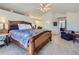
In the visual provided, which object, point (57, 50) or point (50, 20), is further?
point (50, 20)

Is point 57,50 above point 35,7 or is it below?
below

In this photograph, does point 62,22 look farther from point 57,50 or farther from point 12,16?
point 12,16

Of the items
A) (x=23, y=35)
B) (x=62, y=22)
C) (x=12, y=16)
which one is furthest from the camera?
(x=23, y=35)

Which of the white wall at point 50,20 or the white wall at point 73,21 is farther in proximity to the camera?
the white wall at point 50,20

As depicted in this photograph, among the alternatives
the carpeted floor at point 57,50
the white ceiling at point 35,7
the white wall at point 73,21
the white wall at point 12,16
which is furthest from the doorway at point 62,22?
the white wall at point 12,16

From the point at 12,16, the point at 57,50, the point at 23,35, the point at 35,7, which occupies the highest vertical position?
the point at 35,7

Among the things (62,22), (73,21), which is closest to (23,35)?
(62,22)

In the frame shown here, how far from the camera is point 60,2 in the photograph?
2.55m

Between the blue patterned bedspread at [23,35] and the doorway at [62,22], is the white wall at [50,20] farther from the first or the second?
the blue patterned bedspread at [23,35]

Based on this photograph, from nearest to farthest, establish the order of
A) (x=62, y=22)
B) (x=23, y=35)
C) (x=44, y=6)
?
(x=44, y=6) → (x=62, y=22) → (x=23, y=35)

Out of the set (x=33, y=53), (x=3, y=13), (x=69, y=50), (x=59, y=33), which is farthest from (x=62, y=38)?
(x=3, y=13)

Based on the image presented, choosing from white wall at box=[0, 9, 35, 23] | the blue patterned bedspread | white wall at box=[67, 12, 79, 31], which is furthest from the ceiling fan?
the blue patterned bedspread

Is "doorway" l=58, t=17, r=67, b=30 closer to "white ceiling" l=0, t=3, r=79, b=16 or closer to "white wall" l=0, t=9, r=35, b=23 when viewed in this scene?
"white ceiling" l=0, t=3, r=79, b=16

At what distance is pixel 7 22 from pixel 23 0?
723 mm
